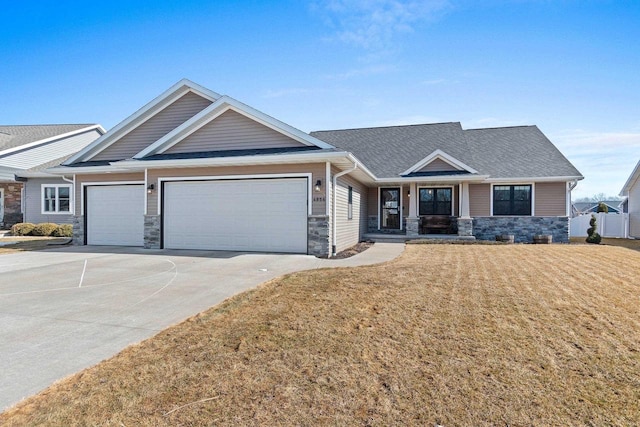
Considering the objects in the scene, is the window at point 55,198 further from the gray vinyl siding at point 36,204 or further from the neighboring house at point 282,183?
the neighboring house at point 282,183

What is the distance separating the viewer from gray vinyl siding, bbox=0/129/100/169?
20.2 meters

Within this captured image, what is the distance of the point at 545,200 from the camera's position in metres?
16.2

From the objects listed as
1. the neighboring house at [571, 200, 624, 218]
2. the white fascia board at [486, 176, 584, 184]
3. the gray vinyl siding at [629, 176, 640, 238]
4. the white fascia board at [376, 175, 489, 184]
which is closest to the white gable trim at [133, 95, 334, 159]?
the white fascia board at [376, 175, 489, 184]

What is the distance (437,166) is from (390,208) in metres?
3.25

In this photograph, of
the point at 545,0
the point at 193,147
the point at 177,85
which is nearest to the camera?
the point at 545,0

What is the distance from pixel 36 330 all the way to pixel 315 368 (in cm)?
355

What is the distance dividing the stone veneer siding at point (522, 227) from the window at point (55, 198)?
72.8 feet

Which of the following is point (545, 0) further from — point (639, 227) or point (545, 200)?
point (639, 227)

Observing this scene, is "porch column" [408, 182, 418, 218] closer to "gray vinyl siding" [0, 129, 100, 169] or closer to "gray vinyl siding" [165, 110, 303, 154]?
"gray vinyl siding" [165, 110, 303, 154]

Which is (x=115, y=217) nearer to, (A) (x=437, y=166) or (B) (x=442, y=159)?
(A) (x=437, y=166)

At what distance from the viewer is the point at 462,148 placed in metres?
17.9

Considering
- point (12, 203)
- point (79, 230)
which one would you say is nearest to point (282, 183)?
point (79, 230)

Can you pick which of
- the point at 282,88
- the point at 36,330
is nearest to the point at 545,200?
the point at 282,88

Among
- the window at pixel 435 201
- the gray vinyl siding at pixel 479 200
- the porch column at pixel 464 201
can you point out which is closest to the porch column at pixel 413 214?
the window at pixel 435 201
